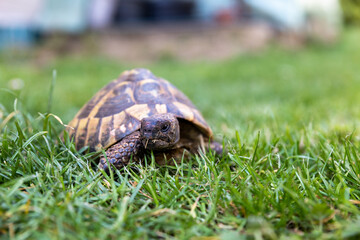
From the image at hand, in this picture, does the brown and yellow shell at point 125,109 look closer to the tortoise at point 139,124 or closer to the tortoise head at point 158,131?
the tortoise at point 139,124

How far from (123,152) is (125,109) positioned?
33 cm

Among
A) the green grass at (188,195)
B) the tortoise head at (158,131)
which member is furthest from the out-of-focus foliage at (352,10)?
the tortoise head at (158,131)

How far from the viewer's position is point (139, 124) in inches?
80.1

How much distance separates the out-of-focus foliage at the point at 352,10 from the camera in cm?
2553

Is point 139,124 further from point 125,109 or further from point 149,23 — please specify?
point 149,23

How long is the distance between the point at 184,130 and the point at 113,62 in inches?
257

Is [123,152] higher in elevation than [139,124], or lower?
lower

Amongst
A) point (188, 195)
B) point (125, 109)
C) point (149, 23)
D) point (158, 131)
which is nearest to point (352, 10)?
point (149, 23)

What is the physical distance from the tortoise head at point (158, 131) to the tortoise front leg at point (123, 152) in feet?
0.29

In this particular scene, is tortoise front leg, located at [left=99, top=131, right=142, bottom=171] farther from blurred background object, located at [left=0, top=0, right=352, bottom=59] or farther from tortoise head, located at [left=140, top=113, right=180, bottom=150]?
blurred background object, located at [left=0, top=0, right=352, bottom=59]

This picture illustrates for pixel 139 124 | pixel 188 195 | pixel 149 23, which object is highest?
pixel 149 23

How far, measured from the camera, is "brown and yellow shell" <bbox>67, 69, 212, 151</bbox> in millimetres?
2070

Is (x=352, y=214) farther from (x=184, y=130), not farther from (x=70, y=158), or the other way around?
(x=70, y=158)

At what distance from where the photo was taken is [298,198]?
4.83 ft
